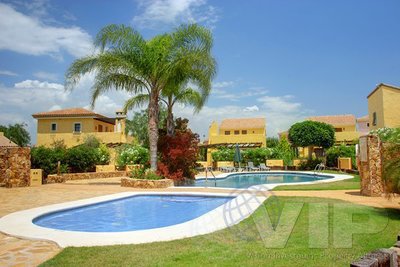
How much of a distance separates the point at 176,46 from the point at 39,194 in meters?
8.83

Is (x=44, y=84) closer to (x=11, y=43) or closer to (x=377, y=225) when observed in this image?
(x=11, y=43)

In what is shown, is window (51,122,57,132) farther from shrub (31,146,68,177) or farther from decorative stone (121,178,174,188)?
decorative stone (121,178,174,188)

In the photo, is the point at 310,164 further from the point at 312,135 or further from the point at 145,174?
the point at 145,174

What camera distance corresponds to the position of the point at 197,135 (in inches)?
711

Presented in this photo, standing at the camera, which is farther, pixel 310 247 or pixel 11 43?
pixel 11 43

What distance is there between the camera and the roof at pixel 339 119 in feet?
168

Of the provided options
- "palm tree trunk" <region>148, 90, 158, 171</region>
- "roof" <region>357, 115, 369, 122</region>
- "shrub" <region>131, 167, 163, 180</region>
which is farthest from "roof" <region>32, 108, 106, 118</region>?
"roof" <region>357, 115, 369, 122</region>

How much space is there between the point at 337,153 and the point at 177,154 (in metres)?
16.1

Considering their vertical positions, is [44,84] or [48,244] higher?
[44,84]

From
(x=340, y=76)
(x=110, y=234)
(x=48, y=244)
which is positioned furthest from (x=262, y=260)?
(x=340, y=76)

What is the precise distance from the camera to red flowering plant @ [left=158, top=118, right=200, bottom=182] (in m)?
16.6

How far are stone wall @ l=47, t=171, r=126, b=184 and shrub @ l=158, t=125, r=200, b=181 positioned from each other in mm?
5948

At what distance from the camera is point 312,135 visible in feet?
94.6

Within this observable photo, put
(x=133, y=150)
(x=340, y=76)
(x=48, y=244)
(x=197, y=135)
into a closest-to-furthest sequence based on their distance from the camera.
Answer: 1. (x=48, y=244)
2. (x=197, y=135)
3. (x=340, y=76)
4. (x=133, y=150)
